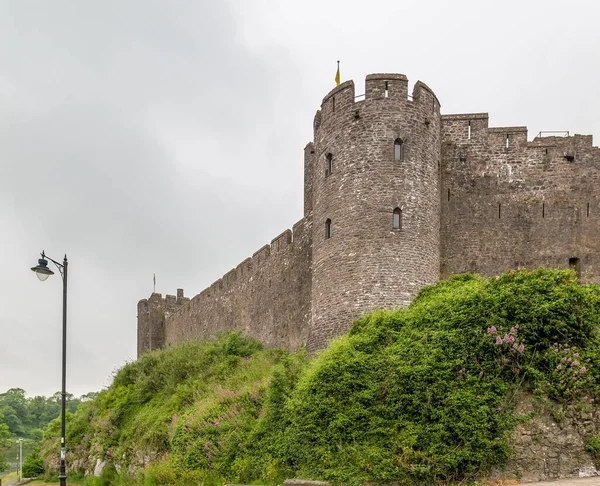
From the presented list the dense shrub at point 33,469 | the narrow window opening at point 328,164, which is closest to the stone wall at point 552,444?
the narrow window opening at point 328,164

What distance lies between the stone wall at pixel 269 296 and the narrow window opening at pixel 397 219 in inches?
220

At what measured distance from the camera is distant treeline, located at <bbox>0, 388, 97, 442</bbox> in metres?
86.2

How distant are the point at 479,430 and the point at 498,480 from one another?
0.84 meters

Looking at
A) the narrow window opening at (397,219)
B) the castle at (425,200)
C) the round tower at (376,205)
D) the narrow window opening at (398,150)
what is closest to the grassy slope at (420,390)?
the round tower at (376,205)

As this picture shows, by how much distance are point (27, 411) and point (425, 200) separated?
3770 inches

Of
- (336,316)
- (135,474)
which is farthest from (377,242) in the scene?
(135,474)

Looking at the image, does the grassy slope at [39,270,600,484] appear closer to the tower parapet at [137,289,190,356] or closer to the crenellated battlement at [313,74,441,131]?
the crenellated battlement at [313,74,441,131]

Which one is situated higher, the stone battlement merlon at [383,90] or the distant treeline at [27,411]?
the stone battlement merlon at [383,90]

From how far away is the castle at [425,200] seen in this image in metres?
17.0

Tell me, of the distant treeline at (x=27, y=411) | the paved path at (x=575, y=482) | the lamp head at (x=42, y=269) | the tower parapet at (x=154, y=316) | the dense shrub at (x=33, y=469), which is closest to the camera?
the paved path at (x=575, y=482)

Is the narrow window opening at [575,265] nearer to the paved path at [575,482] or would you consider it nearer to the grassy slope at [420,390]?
the grassy slope at [420,390]

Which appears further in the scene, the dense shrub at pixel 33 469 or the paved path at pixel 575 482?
the dense shrub at pixel 33 469

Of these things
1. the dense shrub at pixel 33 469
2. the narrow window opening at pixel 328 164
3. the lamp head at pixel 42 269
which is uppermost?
the narrow window opening at pixel 328 164

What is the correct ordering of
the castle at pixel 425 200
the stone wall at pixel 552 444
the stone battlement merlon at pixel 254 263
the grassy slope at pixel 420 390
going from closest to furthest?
the stone wall at pixel 552 444, the grassy slope at pixel 420 390, the castle at pixel 425 200, the stone battlement merlon at pixel 254 263
